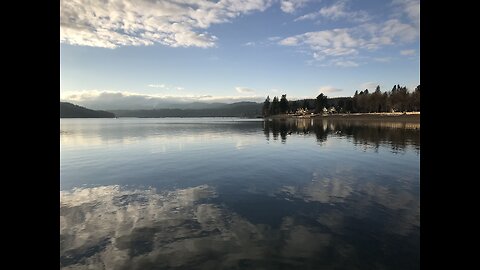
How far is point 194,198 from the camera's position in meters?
20.1

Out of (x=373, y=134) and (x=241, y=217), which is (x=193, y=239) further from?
(x=373, y=134)

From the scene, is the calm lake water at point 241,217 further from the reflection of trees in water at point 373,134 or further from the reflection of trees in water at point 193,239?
the reflection of trees in water at point 373,134

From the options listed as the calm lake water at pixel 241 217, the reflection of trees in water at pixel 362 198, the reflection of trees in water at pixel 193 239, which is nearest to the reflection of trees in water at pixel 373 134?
the calm lake water at pixel 241 217

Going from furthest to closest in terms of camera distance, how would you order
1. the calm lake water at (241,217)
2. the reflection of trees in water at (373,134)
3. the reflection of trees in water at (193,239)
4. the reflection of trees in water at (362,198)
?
the reflection of trees in water at (373,134) → the reflection of trees in water at (362,198) → the calm lake water at (241,217) → the reflection of trees in water at (193,239)

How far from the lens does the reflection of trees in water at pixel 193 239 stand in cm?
1120

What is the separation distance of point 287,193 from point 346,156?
21.2 m

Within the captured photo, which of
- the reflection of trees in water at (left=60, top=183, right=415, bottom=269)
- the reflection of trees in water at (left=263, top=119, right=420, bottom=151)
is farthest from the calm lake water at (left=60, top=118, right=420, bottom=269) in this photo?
the reflection of trees in water at (left=263, top=119, right=420, bottom=151)

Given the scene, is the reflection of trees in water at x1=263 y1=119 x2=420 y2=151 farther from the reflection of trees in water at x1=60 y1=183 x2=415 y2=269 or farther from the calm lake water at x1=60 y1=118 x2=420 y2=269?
the reflection of trees in water at x1=60 y1=183 x2=415 y2=269

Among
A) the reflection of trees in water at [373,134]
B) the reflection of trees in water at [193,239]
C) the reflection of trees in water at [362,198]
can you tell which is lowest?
the reflection of trees in water at [193,239]

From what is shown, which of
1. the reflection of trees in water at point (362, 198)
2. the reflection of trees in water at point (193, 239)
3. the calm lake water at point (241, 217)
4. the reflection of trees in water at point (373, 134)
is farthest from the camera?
the reflection of trees in water at point (373, 134)

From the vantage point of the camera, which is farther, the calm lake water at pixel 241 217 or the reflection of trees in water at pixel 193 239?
the calm lake water at pixel 241 217

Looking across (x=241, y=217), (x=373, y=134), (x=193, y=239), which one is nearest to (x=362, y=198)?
(x=241, y=217)
